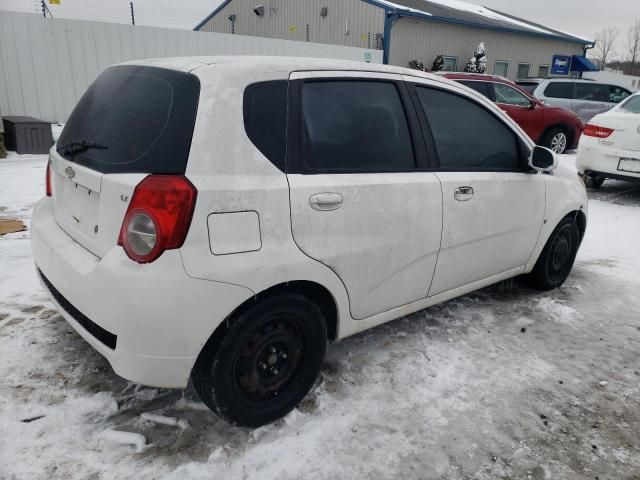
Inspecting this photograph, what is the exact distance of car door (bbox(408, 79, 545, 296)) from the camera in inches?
119

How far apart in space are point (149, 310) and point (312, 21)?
21948 millimetres

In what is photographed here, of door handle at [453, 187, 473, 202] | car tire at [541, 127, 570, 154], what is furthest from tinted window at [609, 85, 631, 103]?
door handle at [453, 187, 473, 202]

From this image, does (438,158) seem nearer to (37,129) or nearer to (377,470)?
(377,470)

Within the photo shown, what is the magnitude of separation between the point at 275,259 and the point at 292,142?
56cm

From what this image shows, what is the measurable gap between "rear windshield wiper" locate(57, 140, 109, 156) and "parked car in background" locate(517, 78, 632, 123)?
13072mm

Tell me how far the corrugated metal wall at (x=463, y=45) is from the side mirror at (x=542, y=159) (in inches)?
636

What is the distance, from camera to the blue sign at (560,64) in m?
26.5

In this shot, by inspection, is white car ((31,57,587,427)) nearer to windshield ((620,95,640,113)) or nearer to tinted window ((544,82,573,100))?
windshield ((620,95,640,113))

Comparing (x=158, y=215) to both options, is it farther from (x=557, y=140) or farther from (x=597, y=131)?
(x=557, y=140)

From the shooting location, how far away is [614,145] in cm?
712

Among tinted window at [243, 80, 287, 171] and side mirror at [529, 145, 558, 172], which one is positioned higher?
tinted window at [243, 80, 287, 171]

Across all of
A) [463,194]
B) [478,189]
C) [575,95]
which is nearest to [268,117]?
[463,194]

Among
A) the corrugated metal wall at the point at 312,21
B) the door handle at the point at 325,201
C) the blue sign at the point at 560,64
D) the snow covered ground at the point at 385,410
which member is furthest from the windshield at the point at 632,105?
the blue sign at the point at 560,64

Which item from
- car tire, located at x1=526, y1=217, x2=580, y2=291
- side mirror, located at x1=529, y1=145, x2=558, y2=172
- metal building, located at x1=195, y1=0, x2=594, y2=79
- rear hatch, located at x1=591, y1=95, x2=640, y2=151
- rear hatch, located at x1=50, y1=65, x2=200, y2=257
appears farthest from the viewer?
metal building, located at x1=195, y1=0, x2=594, y2=79
